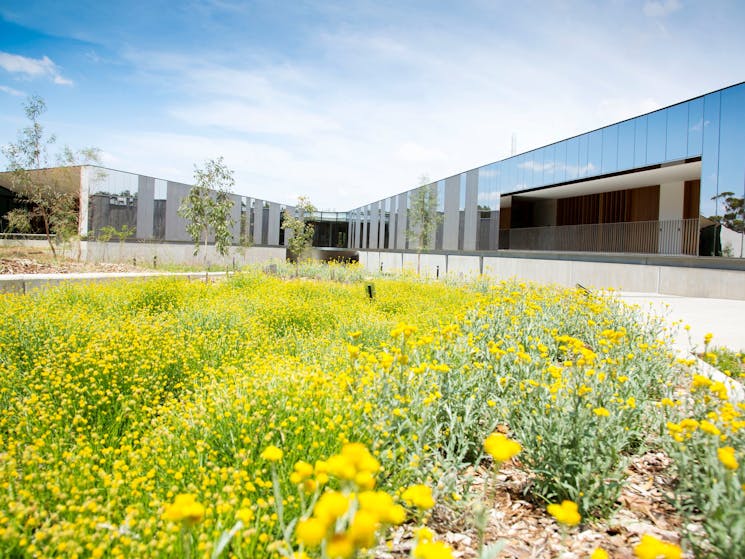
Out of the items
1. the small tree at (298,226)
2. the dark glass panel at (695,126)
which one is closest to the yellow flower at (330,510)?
the dark glass panel at (695,126)

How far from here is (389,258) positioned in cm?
3653

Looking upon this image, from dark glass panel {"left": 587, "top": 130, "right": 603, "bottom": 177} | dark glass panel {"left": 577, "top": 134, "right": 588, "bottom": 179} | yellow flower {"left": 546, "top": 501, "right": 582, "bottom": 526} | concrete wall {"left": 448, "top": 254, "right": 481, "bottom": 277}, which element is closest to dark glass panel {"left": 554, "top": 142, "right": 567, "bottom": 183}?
dark glass panel {"left": 577, "top": 134, "right": 588, "bottom": 179}

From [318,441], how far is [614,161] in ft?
56.8

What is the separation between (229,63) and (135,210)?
1671 centimetres

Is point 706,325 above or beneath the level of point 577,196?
beneath

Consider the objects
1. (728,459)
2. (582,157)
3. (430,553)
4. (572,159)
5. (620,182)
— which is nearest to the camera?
(430,553)

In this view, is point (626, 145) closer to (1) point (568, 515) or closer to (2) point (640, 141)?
(2) point (640, 141)

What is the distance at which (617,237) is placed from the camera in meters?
19.9

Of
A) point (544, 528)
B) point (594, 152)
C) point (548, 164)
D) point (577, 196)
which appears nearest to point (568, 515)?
point (544, 528)

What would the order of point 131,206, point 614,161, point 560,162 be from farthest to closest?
point 131,206 < point 560,162 < point 614,161

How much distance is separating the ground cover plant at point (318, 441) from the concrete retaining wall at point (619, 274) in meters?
8.52

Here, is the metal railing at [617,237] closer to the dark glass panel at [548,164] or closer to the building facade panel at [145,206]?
the dark glass panel at [548,164]

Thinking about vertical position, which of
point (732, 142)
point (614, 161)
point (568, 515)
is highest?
point (614, 161)

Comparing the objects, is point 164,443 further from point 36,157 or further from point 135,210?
point 135,210
